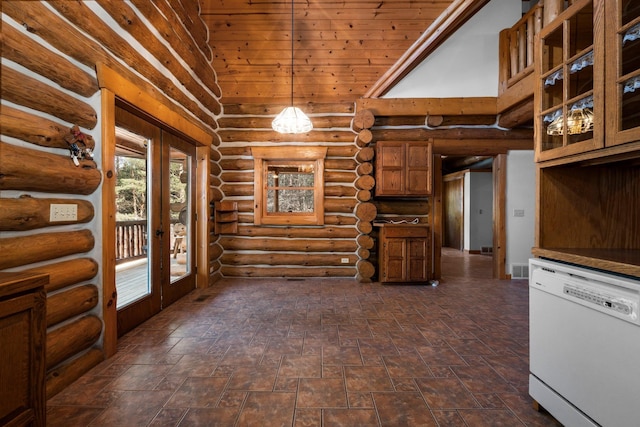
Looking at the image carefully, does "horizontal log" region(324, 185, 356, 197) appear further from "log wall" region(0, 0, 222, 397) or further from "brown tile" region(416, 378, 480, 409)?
"brown tile" region(416, 378, 480, 409)

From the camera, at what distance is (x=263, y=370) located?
7.50 ft

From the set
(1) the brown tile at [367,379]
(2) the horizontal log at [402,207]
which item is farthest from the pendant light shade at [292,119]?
(1) the brown tile at [367,379]

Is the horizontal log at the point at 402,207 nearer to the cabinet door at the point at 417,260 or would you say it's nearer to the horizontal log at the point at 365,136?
the cabinet door at the point at 417,260

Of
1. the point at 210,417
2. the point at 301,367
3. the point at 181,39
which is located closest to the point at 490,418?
the point at 301,367

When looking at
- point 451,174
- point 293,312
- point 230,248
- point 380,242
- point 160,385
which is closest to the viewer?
point 160,385

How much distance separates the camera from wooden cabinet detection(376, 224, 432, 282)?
486 centimetres

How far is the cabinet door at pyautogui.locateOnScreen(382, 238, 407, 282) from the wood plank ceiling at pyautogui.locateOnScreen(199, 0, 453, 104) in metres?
3.00

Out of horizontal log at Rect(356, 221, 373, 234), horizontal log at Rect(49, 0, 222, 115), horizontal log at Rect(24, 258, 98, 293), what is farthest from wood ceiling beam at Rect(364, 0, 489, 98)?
horizontal log at Rect(24, 258, 98, 293)

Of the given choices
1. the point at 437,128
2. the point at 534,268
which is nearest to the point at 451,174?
the point at 437,128

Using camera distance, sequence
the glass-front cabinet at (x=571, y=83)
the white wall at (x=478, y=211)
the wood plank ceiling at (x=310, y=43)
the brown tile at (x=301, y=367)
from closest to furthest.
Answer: the glass-front cabinet at (x=571, y=83), the brown tile at (x=301, y=367), the wood plank ceiling at (x=310, y=43), the white wall at (x=478, y=211)

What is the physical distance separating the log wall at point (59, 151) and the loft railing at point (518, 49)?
5.49 metres

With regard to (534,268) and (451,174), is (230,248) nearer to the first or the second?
(534,268)

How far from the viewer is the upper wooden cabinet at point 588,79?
57.7 inches

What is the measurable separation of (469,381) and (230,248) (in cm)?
A: 453
